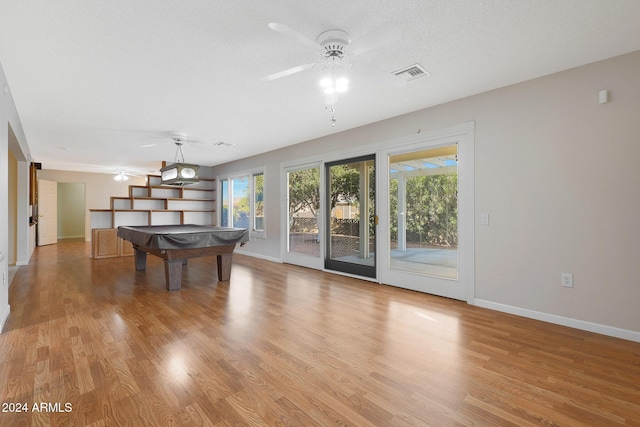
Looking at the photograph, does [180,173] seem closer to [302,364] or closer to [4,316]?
[4,316]

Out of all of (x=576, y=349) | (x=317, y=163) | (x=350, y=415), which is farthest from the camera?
(x=317, y=163)

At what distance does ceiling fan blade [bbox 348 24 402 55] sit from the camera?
175cm

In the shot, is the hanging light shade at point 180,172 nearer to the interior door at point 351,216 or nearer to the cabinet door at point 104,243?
the interior door at point 351,216

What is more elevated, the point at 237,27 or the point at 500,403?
the point at 237,27

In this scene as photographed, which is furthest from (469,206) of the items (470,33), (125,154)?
(125,154)

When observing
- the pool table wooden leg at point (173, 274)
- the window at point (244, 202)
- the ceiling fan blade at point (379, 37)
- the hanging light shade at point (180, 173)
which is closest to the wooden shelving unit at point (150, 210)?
the window at point (244, 202)

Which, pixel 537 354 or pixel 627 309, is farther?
pixel 627 309

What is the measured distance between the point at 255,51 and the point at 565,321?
3838 millimetres

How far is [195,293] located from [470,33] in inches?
162

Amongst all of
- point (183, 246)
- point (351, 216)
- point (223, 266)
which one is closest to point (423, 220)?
point (351, 216)

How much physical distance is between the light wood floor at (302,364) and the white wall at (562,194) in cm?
30

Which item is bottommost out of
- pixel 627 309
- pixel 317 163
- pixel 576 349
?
pixel 576 349

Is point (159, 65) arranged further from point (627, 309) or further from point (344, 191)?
point (627, 309)

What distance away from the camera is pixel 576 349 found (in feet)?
7.61
